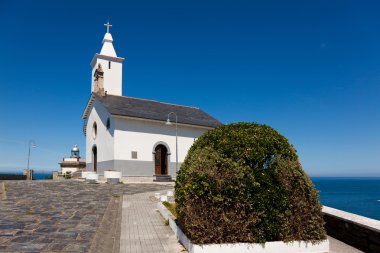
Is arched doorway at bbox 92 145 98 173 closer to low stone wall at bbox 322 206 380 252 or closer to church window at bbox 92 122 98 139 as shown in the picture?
church window at bbox 92 122 98 139

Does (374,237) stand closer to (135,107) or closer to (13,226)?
(13,226)

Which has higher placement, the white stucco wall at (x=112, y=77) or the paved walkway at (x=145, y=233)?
the white stucco wall at (x=112, y=77)

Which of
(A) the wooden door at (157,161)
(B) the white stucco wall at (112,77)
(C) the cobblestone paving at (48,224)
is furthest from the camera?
(B) the white stucco wall at (112,77)

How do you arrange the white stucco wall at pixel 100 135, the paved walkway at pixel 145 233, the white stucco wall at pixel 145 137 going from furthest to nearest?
the white stucco wall at pixel 100 135
the white stucco wall at pixel 145 137
the paved walkway at pixel 145 233

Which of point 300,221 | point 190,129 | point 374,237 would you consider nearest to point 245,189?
point 300,221

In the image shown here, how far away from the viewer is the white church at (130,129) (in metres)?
26.0

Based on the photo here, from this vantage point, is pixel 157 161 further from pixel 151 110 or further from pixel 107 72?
pixel 107 72

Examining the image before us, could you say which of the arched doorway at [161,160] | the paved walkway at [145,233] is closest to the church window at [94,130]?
the arched doorway at [161,160]

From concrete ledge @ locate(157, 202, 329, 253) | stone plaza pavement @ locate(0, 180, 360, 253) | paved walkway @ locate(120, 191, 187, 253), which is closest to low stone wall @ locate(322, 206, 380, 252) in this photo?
stone plaza pavement @ locate(0, 180, 360, 253)

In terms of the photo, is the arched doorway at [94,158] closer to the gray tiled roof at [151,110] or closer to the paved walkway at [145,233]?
the gray tiled roof at [151,110]

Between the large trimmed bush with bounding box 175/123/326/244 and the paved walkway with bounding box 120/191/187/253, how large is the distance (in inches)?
33.3

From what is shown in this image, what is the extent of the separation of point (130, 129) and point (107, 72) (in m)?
9.28

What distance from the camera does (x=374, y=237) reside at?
5.89 metres

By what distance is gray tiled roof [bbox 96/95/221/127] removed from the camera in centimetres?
2686
